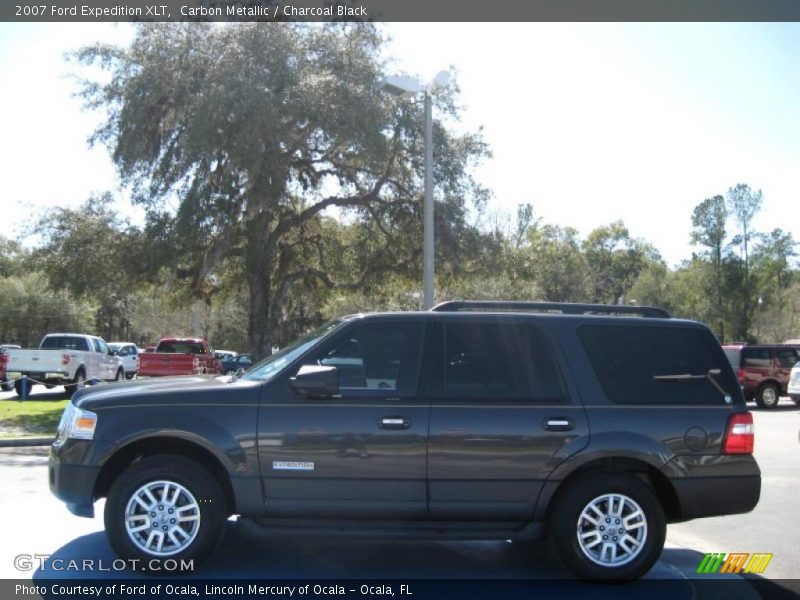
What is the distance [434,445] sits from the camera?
5.51 meters

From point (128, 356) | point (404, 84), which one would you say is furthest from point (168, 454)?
point (128, 356)

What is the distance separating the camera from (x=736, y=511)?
19.1 feet

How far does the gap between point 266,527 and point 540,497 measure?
201 centimetres

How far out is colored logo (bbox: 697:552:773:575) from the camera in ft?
20.7

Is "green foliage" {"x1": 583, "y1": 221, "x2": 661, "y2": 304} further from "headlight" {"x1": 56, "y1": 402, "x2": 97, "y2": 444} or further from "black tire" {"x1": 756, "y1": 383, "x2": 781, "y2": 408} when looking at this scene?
"headlight" {"x1": 56, "y1": 402, "x2": 97, "y2": 444}

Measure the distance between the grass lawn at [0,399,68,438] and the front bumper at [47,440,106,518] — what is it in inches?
375

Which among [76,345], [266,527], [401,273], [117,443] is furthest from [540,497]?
[76,345]

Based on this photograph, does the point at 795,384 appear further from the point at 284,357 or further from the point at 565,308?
the point at 284,357

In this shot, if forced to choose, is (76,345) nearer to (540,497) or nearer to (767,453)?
(767,453)

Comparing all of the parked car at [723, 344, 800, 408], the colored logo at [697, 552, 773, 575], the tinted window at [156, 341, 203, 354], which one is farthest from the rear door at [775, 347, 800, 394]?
the tinted window at [156, 341, 203, 354]

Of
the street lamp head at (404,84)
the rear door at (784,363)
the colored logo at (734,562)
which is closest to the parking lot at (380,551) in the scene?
the colored logo at (734,562)

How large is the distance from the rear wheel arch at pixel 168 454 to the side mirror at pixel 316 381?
82 cm

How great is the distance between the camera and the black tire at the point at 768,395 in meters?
23.0

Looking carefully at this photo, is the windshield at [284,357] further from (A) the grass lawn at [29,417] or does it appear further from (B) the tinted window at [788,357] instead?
(B) the tinted window at [788,357]
